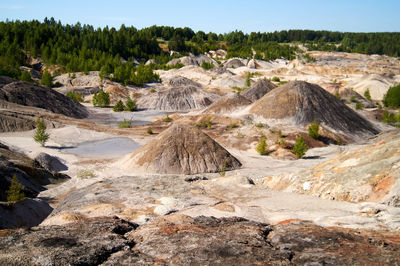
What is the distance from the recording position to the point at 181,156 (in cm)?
2127

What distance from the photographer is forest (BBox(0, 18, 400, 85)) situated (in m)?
Answer: 72.7

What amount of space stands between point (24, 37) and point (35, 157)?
3189 inches

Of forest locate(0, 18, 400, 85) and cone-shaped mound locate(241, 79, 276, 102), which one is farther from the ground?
forest locate(0, 18, 400, 85)

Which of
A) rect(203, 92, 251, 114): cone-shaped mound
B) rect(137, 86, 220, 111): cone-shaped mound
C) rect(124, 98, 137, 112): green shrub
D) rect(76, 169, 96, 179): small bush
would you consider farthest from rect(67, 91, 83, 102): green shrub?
rect(76, 169, 96, 179): small bush

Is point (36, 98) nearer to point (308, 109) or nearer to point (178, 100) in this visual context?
point (178, 100)

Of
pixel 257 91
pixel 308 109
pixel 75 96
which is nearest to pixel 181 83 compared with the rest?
pixel 75 96

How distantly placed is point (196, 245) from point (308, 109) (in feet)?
95.0

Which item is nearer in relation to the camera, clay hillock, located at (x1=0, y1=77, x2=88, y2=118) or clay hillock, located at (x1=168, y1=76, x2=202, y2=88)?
clay hillock, located at (x1=0, y1=77, x2=88, y2=118)

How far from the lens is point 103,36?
353 ft

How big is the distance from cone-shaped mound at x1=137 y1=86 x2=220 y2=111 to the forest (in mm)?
15044

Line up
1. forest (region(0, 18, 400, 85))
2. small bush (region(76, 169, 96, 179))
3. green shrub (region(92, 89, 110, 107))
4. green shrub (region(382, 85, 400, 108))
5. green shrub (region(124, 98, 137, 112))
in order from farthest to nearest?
forest (region(0, 18, 400, 85)), green shrub (region(92, 89, 110, 107)), green shrub (region(124, 98, 137, 112)), green shrub (region(382, 85, 400, 108)), small bush (region(76, 169, 96, 179))

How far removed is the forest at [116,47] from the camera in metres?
72.7

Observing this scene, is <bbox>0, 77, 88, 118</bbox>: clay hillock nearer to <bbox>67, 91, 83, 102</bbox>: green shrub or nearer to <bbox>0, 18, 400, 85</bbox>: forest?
<bbox>67, 91, 83, 102</bbox>: green shrub

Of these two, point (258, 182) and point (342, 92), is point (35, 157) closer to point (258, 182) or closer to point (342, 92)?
point (258, 182)
